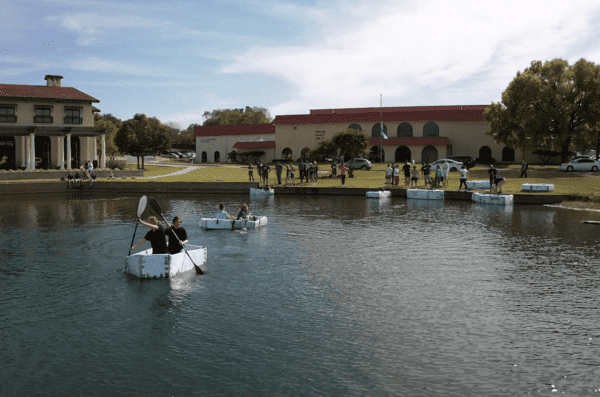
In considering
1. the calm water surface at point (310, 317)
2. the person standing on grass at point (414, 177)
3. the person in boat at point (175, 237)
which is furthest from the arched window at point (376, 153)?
the person in boat at point (175, 237)

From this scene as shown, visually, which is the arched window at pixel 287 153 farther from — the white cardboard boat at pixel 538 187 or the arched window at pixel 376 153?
the white cardboard boat at pixel 538 187

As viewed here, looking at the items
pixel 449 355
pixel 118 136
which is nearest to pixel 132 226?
pixel 449 355

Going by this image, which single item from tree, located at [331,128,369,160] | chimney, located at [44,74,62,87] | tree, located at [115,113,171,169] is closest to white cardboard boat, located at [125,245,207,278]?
tree, located at [331,128,369,160]

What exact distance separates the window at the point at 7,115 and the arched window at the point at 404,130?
1996 inches

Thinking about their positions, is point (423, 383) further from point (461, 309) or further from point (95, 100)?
point (95, 100)

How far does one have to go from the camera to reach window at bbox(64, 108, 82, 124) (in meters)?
59.9

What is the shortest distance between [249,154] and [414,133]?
89.9 feet

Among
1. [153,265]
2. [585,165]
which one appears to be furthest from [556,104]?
[153,265]

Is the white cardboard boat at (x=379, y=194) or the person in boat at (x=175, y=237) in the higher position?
the white cardboard boat at (x=379, y=194)

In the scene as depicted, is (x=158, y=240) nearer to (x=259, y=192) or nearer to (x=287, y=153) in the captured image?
(x=259, y=192)

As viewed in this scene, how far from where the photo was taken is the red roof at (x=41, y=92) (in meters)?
57.5

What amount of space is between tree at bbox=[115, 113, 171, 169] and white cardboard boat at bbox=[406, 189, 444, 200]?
120 feet

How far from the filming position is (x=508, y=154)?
78.6m

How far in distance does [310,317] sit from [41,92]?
185 feet
